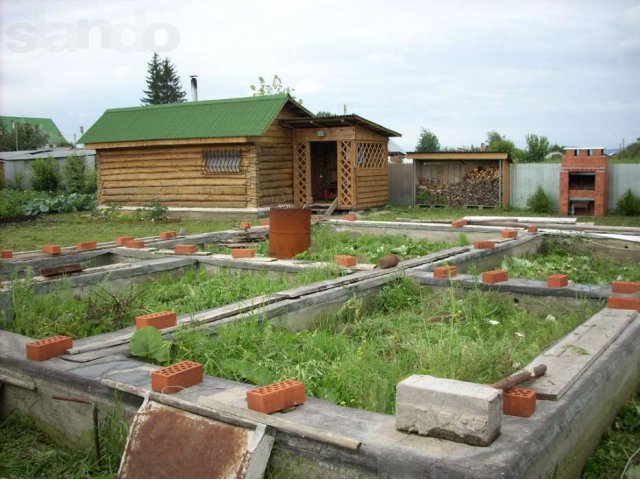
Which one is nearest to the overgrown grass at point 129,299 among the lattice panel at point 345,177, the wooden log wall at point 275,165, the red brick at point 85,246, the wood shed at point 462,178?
the red brick at point 85,246

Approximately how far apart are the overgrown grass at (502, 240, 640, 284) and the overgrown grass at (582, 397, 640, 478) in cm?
383

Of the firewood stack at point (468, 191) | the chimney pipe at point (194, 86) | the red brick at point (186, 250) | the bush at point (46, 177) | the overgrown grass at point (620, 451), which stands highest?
the chimney pipe at point (194, 86)

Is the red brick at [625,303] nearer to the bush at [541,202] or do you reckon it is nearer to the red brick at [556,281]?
the red brick at [556,281]

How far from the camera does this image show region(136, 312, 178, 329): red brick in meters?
5.28

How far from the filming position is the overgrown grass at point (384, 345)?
4402 millimetres

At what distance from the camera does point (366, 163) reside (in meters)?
21.7

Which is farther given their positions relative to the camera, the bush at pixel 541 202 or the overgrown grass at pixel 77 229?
the bush at pixel 541 202

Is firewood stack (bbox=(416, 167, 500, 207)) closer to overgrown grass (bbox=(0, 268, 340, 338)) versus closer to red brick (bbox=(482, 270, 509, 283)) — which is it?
overgrown grass (bbox=(0, 268, 340, 338))

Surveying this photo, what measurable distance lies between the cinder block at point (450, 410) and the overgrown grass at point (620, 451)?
1.06 m

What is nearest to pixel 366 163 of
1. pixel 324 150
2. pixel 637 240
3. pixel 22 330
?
pixel 324 150

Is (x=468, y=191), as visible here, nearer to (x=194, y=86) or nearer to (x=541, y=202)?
(x=541, y=202)

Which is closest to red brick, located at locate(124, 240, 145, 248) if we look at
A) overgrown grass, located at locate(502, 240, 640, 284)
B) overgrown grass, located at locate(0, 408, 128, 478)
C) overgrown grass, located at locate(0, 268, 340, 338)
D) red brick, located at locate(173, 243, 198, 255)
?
red brick, located at locate(173, 243, 198, 255)

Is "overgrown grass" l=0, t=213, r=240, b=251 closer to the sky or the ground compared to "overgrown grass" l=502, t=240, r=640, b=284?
closer to the sky

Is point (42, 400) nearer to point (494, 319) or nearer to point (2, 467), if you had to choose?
point (2, 467)
